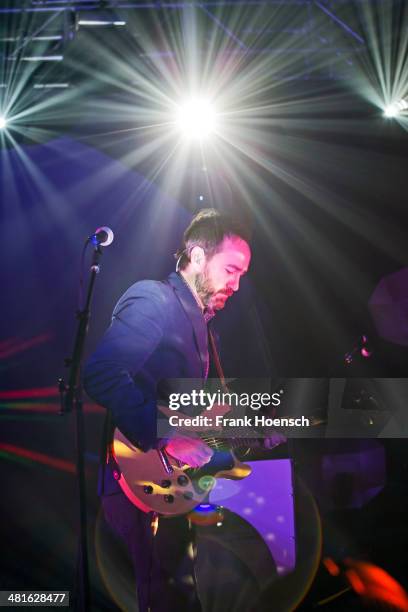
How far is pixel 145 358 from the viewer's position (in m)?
2.72

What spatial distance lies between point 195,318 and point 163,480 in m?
0.90

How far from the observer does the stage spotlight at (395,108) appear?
3.32 m

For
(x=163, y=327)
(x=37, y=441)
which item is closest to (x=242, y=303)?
(x=163, y=327)

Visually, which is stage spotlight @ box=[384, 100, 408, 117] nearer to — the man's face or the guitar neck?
the man's face

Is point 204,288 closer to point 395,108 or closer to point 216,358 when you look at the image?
point 216,358

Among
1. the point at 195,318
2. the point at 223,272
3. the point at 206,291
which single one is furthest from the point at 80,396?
the point at 223,272

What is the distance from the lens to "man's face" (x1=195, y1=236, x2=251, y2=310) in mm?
3025

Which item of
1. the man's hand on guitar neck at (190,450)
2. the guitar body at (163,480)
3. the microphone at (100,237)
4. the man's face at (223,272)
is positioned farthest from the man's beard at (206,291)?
the guitar body at (163,480)

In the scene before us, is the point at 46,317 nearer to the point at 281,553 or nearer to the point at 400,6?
the point at 281,553

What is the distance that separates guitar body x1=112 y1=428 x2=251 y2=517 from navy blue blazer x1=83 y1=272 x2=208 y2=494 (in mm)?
78

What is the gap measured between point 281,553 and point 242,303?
1423 millimetres

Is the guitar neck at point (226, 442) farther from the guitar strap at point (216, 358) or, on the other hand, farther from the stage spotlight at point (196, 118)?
the stage spotlight at point (196, 118)

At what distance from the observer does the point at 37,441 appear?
124 inches

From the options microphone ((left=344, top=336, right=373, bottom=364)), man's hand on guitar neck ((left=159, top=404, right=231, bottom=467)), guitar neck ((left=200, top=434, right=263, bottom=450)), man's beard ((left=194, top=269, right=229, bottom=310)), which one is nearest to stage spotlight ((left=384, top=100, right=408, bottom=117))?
microphone ((left=344, top=336, right=373, bottom=364))
